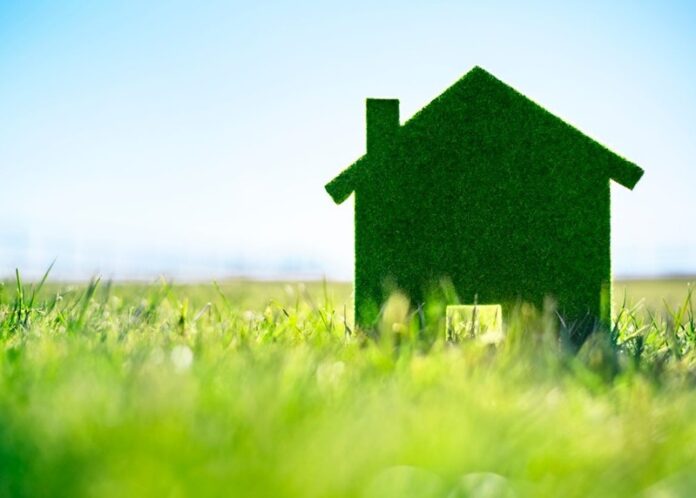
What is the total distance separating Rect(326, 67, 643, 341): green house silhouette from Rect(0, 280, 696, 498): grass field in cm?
192

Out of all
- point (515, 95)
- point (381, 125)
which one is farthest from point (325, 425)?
point (515, 95)

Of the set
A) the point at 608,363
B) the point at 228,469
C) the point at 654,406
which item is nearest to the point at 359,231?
the point at 608,363

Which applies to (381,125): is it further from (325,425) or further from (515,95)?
(325,425)

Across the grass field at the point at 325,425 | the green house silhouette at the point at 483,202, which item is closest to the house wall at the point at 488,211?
the green house silhouette at the point at 483,202

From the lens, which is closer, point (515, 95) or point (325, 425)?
point (325, 425)

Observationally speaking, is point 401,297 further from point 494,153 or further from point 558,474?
point 558,474

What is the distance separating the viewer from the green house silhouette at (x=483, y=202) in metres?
5.14

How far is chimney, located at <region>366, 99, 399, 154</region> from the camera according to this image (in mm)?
5137

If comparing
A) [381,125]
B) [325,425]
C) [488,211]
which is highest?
A: [381,125]

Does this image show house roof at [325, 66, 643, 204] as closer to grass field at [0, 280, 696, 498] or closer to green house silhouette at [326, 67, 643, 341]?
green house silhouette at [326, 67, 643, 341]

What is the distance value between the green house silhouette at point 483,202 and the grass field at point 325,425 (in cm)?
192

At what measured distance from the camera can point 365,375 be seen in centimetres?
276

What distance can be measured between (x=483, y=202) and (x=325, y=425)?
3536 millimetres

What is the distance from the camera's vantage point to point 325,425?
189 cm
